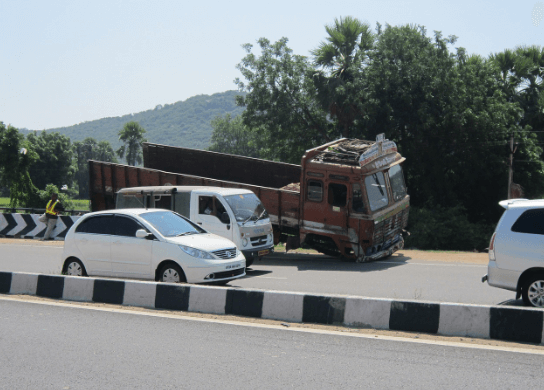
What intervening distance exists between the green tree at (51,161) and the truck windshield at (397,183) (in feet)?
277

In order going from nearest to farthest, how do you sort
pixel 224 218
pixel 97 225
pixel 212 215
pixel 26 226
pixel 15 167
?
pixel 97 225 < pixel 224 218 < pixel 212 215 < pixel 26 226 < pixel 15 167

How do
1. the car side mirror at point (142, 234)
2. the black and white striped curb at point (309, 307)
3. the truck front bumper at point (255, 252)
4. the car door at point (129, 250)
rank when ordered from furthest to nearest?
the truck front bumper at point (255, 252) < the car door at point (129, 250) < the car side mirror at point (142, 234) < the black and white striped curb at point (309, 307)

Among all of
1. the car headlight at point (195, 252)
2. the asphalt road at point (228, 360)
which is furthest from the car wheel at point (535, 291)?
the car headlight at point (195, 252)

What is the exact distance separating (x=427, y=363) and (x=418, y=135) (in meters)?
24.3

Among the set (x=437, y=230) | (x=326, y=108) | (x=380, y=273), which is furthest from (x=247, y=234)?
(x=326, y=108)

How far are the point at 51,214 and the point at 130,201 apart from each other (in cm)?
781

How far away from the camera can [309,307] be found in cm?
820

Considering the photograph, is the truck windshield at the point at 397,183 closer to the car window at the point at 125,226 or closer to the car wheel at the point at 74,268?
the car window at the point at 125,226

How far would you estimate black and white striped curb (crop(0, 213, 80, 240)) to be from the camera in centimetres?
2425

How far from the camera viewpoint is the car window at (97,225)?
11688 millimetres

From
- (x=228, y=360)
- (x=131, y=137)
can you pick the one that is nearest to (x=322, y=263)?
(x=228, y=360)

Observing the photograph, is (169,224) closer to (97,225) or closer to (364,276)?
(97,225)

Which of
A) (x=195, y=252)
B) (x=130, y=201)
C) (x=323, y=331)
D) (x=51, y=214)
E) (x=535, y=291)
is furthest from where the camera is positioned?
(x=51, y=214)

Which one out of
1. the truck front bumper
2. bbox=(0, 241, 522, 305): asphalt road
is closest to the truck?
bbox=(0, 241, 522, 305): asphalt road
